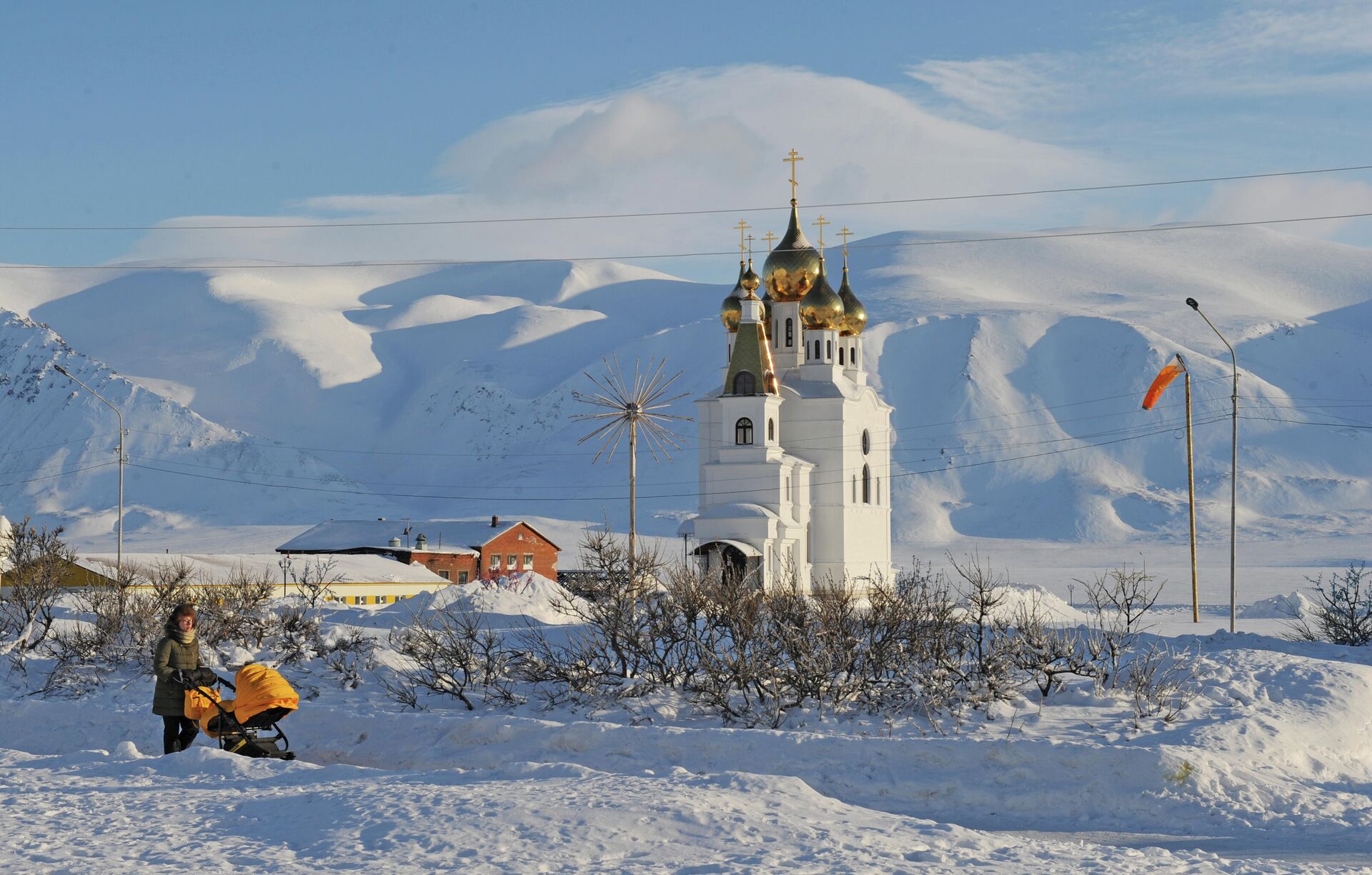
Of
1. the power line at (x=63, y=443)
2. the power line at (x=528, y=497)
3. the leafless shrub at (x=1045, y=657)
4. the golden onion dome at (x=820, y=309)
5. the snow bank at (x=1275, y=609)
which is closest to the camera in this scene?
the leafless shrub at (x=1045, y=657)

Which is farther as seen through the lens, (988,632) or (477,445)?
(477,445)

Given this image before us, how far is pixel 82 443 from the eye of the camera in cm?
16775

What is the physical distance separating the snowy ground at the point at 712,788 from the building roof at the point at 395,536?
45.8 m

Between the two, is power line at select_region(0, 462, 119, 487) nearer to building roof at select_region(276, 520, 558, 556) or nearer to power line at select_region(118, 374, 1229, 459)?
power line at select_region(118, 374, 1229, 459)

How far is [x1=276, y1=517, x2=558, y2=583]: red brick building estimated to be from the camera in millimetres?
63812

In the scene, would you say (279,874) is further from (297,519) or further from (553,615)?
(297,519)

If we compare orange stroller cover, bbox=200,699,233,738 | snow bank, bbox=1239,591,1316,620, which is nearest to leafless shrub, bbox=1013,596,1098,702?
orange stroller cover, bbox=200,699,233,738

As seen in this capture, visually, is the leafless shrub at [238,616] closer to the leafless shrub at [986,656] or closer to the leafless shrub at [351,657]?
the leafless shrub at [351,657]

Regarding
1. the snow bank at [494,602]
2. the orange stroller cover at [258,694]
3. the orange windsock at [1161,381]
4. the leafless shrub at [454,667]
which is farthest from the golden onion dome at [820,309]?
the orange stroller cover at [258,694]

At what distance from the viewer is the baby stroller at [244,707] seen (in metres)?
13.0

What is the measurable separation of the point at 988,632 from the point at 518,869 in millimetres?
10727

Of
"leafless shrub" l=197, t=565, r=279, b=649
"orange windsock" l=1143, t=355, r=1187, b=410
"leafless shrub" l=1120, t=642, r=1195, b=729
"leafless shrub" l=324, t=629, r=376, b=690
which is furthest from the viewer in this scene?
"orange windsock" l=1143, t=355, r=1187, b=410

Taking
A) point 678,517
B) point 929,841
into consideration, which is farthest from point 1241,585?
point 929,841

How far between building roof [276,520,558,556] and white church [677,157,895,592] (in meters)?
21.7
